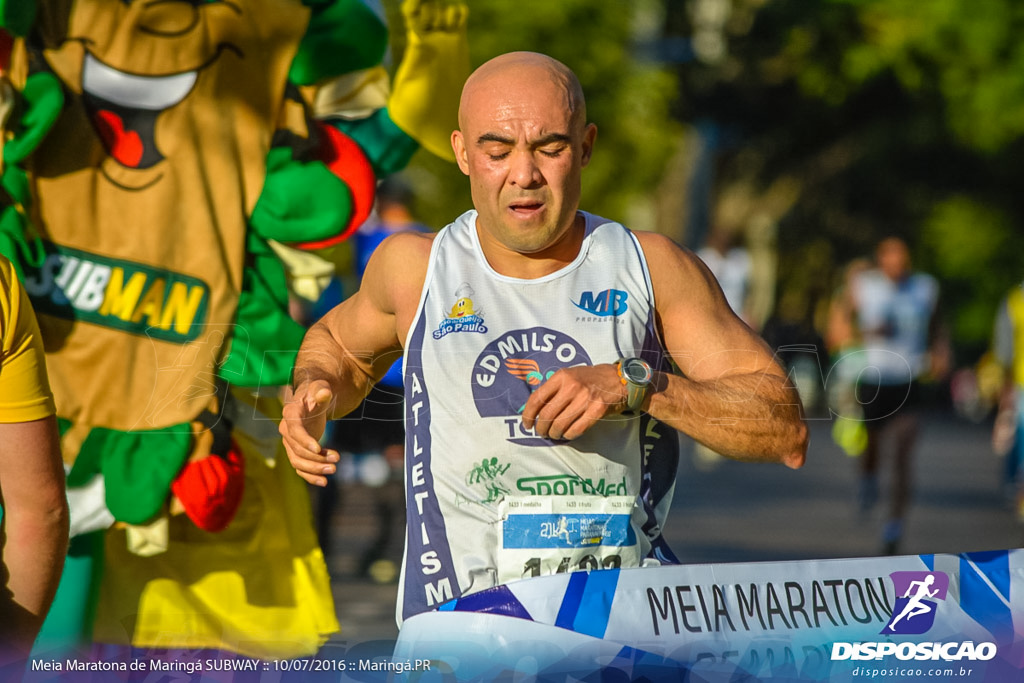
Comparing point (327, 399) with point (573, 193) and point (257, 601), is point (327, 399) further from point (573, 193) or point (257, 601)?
point (257, 601)

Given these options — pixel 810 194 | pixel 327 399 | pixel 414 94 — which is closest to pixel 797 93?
pixel 810 194

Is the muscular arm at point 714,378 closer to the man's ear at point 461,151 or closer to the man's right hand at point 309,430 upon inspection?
the man's ear at point 461,151

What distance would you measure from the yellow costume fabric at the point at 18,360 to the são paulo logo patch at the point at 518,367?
0.78 m

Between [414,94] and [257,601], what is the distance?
58.2 inches

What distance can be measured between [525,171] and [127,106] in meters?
1.72

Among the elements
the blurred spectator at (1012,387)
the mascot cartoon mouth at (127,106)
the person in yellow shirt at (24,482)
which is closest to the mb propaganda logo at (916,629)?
the person in yellow shirt at (24,482)

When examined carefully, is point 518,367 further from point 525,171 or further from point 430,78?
point 430,78

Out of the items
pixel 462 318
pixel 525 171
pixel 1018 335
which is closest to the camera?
pixel 525 171

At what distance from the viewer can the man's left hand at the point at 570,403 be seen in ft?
8.05

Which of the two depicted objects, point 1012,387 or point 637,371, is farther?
point 1012,387

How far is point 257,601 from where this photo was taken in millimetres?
4074

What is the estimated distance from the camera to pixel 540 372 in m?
2.68

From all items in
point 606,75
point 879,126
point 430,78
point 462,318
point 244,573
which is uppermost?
point 879,126

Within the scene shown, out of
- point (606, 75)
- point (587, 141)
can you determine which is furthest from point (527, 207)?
point (606, 75)
